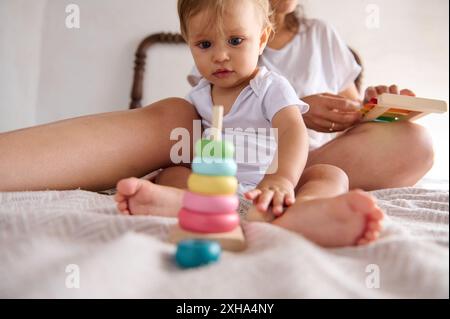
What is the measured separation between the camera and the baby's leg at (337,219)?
55 centimetres

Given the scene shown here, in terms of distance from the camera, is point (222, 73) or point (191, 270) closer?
point (191, 270)

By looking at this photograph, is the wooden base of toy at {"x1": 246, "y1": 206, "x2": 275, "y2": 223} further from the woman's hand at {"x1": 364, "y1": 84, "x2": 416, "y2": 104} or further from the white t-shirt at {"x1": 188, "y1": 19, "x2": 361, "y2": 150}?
the white t-shirt at {"x1": 188, "y1": 19, "x2": 361, "y2": 150}

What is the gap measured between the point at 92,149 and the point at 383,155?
2.19 ft

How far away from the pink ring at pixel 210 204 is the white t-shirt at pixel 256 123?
45 cm

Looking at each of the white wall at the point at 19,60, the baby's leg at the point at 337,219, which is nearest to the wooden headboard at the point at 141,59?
the white wall at the point at 19,60

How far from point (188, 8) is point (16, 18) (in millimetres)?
1167

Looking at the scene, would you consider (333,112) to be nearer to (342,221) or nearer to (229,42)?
(229,42)

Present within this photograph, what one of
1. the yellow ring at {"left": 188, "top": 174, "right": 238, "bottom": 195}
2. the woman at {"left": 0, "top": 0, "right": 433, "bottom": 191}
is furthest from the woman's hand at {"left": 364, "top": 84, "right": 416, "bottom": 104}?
the yellow ring at {"left": 188, "top": 174, "right": 238, "bottom": 195}

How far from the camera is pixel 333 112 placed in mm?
1189

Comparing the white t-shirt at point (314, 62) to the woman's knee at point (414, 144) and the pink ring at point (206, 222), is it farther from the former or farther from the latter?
the pink ring at point (206, 222)

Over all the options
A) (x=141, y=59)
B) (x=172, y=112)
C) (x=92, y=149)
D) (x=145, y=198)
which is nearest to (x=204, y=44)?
(x=172, y=112)

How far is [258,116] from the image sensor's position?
1.05 meters

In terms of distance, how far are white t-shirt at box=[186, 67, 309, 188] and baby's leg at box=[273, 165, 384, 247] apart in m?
0.39
